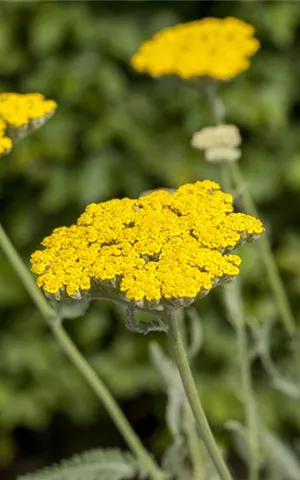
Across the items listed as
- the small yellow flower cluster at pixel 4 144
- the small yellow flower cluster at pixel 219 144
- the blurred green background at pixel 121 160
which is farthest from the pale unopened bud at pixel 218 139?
the blurred green background at pixel 121 160

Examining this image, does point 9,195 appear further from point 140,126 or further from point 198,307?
point 198,307

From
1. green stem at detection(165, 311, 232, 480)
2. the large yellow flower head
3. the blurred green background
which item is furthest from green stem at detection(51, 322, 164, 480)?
the blurred green background

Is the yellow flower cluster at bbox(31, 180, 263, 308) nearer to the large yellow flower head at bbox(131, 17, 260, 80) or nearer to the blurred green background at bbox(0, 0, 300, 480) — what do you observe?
the large yellow flower head at bbox(131, 17, 260, 80)

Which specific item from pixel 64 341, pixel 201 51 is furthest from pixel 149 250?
pixel 201 51

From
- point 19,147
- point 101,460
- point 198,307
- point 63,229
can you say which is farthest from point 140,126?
point 63,229

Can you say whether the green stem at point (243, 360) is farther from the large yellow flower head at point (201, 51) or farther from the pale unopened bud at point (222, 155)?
the large yellow flower head at point (201, 51)

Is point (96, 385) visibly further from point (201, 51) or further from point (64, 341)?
point (201, 51)

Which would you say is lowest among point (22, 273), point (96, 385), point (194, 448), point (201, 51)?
point (194, 448)
